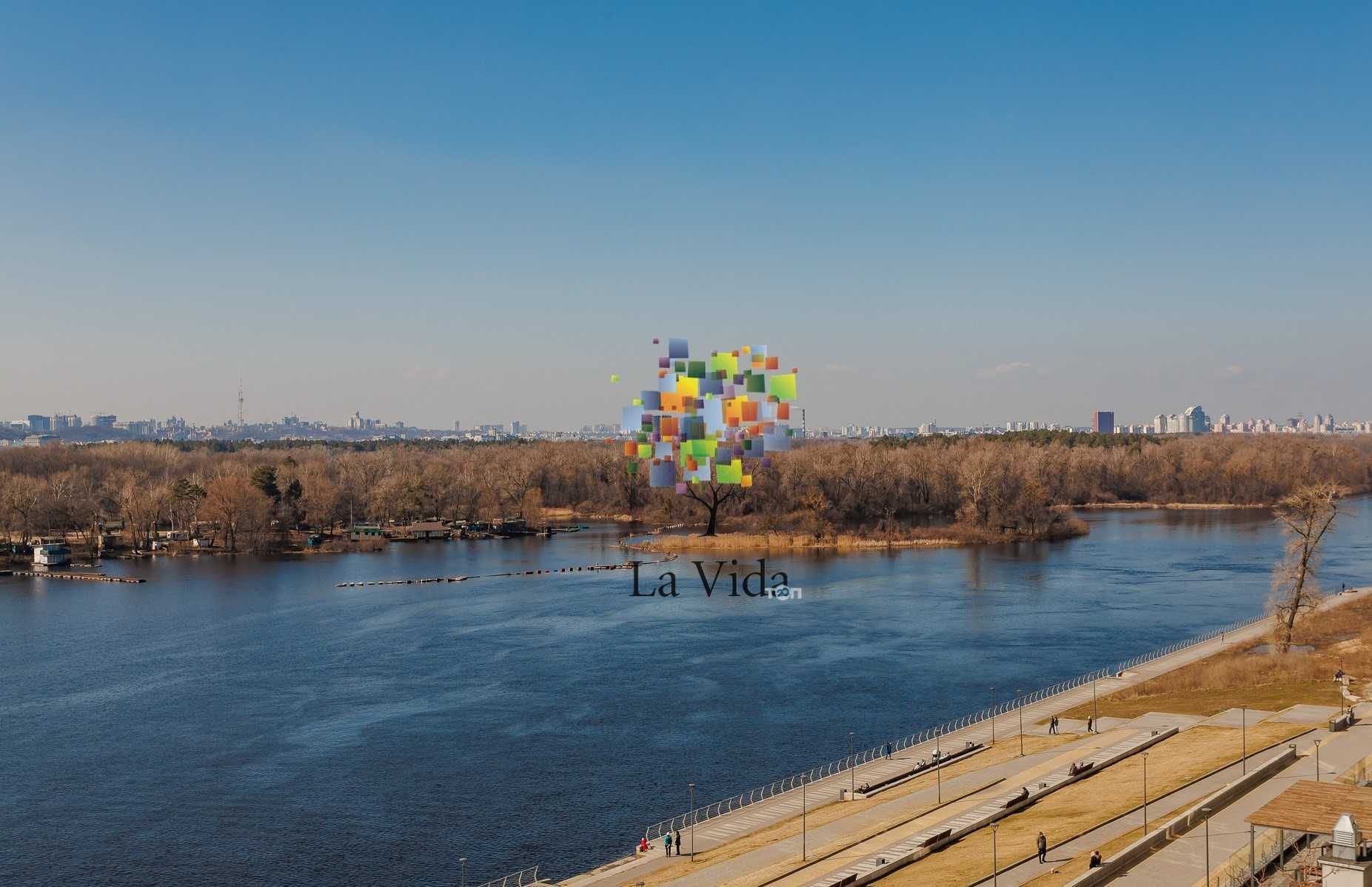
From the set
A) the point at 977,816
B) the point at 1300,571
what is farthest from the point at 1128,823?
the point at 1300,571

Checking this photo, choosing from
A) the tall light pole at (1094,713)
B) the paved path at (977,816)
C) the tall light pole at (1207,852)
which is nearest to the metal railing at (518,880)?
the paved path at (977,816)

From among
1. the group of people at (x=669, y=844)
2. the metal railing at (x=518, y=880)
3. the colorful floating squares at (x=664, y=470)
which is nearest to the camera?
the metal railing at (x=518, y=880)

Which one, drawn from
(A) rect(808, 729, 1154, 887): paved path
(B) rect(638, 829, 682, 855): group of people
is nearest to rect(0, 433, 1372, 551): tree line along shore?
(A) rect(808, 729, 1154, 887): paved path

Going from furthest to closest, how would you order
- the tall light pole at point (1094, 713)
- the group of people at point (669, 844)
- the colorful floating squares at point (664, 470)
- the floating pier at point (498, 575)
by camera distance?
the colorful floating squares at point (664, 470)
the floating pier at point (498, 575)
the tall light pole at point (1094, 713)
the group of people at point (669, 844)

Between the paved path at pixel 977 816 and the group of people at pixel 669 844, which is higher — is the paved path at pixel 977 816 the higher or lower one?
the higher one

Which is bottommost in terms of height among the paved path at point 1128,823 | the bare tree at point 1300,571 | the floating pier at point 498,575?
the paved path at point 1128,823

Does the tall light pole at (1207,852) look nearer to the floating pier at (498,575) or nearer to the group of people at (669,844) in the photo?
the group of people at (669,844)

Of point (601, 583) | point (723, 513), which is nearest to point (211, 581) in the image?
point (601, 583)

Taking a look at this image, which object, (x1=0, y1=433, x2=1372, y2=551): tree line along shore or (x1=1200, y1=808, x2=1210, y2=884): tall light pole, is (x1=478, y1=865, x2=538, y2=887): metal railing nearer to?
(x1=1200, y1=808, x2=1210, y2=884): tall light pole
